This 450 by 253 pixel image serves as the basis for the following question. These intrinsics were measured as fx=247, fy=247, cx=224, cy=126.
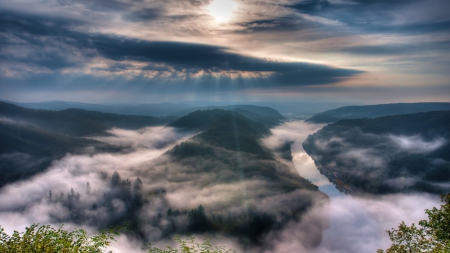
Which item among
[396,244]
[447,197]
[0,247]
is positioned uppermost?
[447,197]

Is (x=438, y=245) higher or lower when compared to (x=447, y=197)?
lower

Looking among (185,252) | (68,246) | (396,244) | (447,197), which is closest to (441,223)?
(447,197)

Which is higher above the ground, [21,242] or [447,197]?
[447,197]

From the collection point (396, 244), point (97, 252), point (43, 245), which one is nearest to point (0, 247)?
point (43, 245)

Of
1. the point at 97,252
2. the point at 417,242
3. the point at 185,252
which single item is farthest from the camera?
the point at 417,242

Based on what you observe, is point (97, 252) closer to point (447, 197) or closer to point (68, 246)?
point (68, 246)

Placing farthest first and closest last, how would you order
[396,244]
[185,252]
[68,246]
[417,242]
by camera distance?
1. [396,244]
2. [417,242]
3. [185,252]
4. [68,246]

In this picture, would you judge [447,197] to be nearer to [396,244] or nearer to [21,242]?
[396,244]

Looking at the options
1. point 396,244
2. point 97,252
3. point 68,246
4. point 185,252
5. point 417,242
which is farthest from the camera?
point 396,244

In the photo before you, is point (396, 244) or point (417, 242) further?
point (396, 244)
